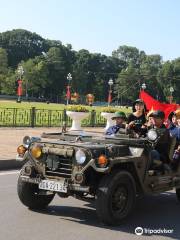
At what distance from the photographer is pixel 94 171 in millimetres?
6770

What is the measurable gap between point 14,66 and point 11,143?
103417 mm

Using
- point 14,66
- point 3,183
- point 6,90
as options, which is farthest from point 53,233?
point 14,66

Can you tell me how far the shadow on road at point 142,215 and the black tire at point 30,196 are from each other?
165 mm

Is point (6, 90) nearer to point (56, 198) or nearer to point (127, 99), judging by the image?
point (127, 99)

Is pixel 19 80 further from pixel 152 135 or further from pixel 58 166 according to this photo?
pixel 58 166

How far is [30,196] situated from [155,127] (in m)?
2.23

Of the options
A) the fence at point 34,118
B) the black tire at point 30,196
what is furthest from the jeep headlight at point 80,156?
the fence at point 34,118

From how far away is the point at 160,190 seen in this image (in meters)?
7.45

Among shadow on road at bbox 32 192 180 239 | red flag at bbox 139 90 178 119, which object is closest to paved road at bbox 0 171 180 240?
shadow on road at bbox 32 192 180 239

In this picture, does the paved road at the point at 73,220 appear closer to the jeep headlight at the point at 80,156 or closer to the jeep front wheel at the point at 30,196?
the jeep front wheel at the point at 30,196

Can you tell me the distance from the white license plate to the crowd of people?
1.50 meters

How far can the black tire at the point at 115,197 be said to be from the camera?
6.45 metres

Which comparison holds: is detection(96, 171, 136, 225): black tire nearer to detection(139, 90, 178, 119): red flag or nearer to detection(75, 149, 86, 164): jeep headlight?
Result: detection(75, 149, 86, 164): jeep headlight

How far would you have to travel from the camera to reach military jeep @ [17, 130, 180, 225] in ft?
21.5
